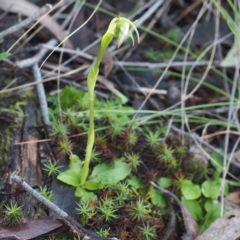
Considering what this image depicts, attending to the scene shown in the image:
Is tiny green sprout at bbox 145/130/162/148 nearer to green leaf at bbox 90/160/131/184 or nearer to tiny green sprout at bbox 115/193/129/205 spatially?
green leaf at bbox 90/160/131/184

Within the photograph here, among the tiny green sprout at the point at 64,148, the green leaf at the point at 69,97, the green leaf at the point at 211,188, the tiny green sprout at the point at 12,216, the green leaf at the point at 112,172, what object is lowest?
the green leaf at the point at 211,188

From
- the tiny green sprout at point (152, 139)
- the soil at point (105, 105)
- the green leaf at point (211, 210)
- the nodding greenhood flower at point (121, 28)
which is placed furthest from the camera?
the tiny green sprout at point (152, 139)

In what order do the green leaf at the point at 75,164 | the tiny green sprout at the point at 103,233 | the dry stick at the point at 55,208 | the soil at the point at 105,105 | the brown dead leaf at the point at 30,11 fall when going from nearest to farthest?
the dry stick at the point at 55,208, the tiny green sprout at the point at 103,233, the soil at the point at 105,105, the green leaf at the point at 75,164, the brown dead leaf at the point at 30,11

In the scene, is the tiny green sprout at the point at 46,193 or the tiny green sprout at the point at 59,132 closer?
the tiny green sprout at the point at 46,193

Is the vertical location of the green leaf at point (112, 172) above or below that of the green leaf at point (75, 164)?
below

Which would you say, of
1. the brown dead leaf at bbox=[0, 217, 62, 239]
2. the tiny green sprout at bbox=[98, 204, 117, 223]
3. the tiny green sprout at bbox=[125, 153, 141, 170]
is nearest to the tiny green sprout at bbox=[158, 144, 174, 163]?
→ the tiny green sprout at bbox=[125, 153, 141, 170]

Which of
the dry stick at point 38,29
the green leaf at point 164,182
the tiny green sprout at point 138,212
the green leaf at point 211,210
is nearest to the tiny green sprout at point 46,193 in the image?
the tiny green sprout at point 138,212

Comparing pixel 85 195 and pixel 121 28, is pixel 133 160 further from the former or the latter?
pixel 121 28

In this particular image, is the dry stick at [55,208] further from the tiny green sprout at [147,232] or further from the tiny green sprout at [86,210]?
the tiny green sprout at [147,232]
